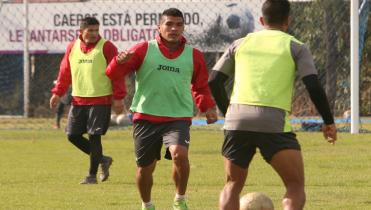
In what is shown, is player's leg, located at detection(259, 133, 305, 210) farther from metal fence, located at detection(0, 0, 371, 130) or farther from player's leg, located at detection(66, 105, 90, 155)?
metal fence, located at detection(0, 0, 371, 130)

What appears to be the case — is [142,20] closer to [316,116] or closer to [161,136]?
[316,116]

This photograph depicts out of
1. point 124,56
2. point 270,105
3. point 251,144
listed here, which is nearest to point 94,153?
point 124,56

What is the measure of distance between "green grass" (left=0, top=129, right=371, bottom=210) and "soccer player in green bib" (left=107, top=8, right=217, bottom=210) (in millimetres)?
537

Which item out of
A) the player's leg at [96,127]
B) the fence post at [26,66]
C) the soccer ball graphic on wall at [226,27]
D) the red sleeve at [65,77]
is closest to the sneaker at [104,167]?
the player's leg at [96,127]

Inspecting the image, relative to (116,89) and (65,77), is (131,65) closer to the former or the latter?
(116,89)

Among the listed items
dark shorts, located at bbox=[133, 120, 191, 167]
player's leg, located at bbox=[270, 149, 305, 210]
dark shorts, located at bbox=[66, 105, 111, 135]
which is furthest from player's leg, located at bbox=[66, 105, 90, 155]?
player's leg, located at bbox=[270, 149, 305, 210]

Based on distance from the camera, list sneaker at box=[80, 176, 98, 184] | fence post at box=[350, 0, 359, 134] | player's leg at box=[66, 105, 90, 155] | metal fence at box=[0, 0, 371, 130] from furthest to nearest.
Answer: metal fence at box=[0, 0, 371, 130]
fence post at box=[350, 0, 359, 134]
player's leg at box=[66, 105, 90, 155]
sneaker at box=[80, 176, 98, 184]

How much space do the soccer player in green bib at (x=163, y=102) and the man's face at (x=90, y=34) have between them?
3088mm

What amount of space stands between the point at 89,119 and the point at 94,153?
15.7 inches

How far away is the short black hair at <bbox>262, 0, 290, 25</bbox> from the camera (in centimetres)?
828

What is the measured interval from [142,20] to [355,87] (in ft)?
25.3

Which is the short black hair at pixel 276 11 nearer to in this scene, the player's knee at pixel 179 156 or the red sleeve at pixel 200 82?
the player's knee at pixel 179 156

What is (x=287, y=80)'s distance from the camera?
27.5ft

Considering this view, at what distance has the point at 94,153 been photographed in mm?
13898
